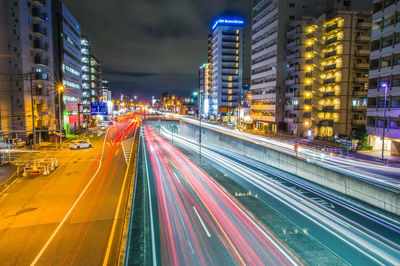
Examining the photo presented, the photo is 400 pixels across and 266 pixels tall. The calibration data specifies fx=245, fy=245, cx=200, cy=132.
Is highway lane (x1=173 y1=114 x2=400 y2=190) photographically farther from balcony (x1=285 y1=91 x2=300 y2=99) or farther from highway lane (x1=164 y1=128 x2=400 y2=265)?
balcony (x1=285 y1=91 x2=300 y2=99)

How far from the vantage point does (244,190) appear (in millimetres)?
21281

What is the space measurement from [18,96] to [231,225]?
47358 millimetres

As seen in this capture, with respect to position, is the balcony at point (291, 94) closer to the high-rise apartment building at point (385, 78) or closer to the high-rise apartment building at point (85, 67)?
the high-rise apartment building at point (385, 78)

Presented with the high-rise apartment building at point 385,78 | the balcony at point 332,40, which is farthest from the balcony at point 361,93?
the high-rise apartment building at point 385,78

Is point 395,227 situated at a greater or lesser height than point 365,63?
lesser

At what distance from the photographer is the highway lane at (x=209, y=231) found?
36.6ft

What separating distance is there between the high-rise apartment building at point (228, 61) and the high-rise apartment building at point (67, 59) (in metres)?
60.6

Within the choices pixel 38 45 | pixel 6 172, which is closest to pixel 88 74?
pixel 38 45

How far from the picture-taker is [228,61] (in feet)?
376

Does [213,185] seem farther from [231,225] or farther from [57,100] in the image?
[57,100]

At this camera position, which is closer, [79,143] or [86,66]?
[79,143]

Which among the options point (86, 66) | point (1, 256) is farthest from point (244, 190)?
point (86, 66)

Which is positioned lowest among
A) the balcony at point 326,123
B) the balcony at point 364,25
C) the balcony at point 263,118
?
the balcony at point 326,123

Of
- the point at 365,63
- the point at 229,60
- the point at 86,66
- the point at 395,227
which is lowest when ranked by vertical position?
the point at 395,227
